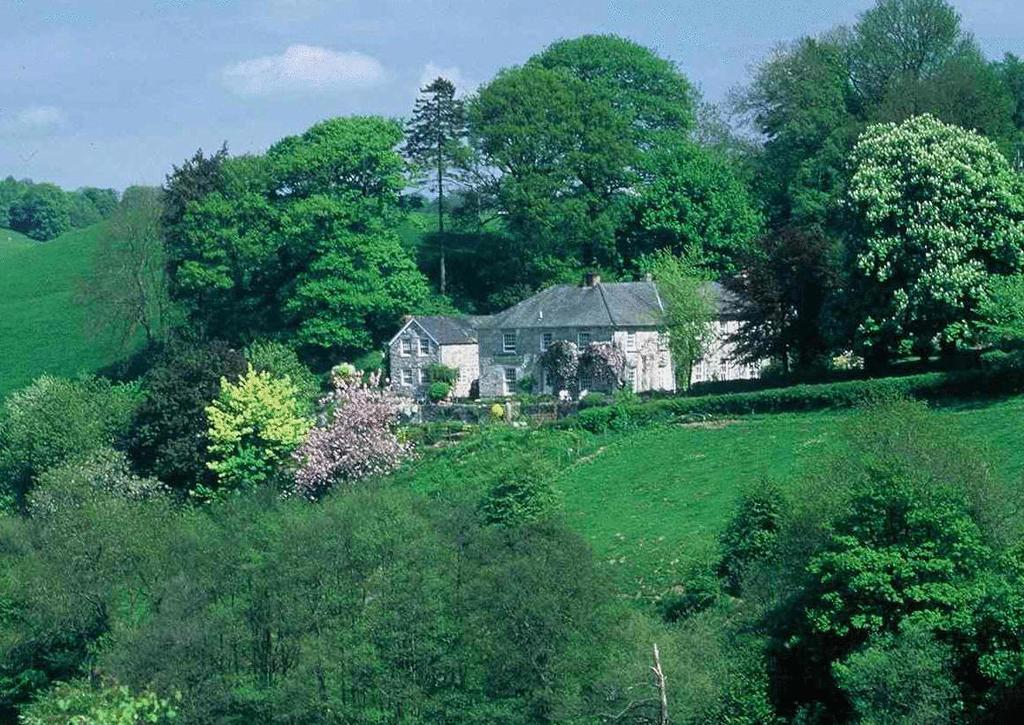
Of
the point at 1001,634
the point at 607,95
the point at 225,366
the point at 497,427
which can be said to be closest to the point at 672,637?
the point at 1001,634

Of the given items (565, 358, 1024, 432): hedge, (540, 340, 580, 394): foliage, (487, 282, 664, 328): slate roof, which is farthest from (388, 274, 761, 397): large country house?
(565, 358, 1024, 432): hedge

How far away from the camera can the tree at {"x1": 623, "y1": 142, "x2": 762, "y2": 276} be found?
78.8m

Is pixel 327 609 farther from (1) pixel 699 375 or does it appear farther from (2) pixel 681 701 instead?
(1) pixel 699 375

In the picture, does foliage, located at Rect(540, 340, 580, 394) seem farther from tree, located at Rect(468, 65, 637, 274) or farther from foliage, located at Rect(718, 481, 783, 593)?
foliage, located at Rect(718, 481, 783, 593)

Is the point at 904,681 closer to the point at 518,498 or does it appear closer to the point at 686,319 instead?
the point at 518,498

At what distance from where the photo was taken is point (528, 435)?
56.4 metres

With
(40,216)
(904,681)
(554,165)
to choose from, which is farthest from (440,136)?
(40,216)

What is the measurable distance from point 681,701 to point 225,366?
116 feet

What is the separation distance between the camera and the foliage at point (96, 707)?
2133 centimetres

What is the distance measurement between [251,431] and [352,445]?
4.41m

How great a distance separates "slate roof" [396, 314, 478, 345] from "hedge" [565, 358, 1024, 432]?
54.4ft

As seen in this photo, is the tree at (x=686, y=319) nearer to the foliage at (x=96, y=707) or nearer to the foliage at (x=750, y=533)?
the foliage at (x=750, y=533)

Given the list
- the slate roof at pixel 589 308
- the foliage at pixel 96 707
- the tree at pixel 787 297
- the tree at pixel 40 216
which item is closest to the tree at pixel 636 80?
the slate roof at pixel 589 308

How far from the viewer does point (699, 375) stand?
2709 inches
